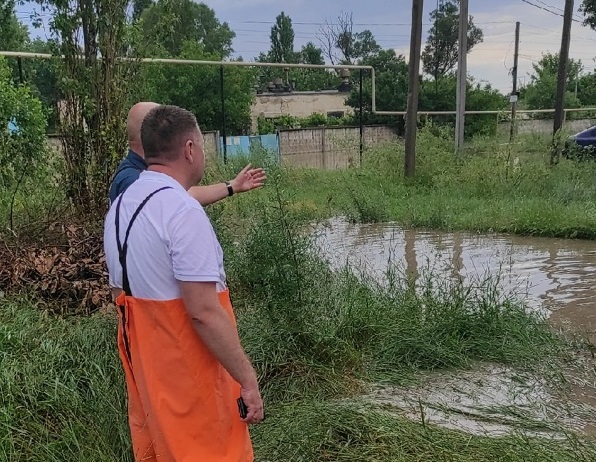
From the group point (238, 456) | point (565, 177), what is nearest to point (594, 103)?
point (565, 177)

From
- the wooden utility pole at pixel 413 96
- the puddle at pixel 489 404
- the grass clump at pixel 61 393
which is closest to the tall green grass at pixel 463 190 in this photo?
the wooden utility pole at pixel 413 96

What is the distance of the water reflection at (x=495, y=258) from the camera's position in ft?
20.5

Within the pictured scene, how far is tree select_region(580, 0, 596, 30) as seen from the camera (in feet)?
116

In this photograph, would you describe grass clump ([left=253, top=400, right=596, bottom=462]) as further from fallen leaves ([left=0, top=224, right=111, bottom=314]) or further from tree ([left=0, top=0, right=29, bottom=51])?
tree ([left=0, top=0, right=29, bottom=51])

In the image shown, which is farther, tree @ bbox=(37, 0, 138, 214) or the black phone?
Result: tree @ bbox=(37, 0, 138, 214)

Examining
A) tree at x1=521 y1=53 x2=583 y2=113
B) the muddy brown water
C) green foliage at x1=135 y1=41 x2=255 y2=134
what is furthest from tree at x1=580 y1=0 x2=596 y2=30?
the muddy brown water

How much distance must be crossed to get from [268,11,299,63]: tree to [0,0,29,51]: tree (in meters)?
50.5

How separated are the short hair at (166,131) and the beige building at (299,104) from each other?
134ft

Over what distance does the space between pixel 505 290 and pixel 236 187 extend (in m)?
3.99

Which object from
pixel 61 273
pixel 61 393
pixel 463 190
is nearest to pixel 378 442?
pixel 61 393

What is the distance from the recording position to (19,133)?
21.5 feet

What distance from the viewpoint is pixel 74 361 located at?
3.75 metres

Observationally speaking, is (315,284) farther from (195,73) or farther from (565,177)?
(195,73)

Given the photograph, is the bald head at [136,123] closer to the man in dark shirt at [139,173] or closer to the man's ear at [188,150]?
the man in dark shirt at [139,173]
